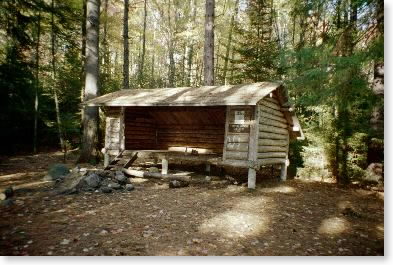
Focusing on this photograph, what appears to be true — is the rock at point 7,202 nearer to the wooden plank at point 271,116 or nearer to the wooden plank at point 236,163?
the wooden plank at point 236,163

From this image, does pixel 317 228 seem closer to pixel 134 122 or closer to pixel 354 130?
pixel 354 130

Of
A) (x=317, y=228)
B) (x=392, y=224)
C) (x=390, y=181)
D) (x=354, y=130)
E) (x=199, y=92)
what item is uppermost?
(x=199, y=92)

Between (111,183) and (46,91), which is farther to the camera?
(46,91)

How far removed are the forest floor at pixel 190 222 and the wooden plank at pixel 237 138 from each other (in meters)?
1.62

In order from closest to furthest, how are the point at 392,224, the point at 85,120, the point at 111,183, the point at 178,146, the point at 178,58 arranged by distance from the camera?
the point at 392,224
the point at 111,183
the point at 85,120
the point at 178,146
the point at 178,58

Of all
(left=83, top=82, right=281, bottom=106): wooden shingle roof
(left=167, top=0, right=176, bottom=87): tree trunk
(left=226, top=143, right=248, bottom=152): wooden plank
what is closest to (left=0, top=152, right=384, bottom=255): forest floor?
(left=226, top=143, right=248, bottom=152): wooden plank

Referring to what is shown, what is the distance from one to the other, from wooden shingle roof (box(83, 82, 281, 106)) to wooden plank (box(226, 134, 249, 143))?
137cm

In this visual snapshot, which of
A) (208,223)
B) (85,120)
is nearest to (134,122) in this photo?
(85,120)

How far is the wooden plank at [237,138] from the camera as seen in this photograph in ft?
32.0

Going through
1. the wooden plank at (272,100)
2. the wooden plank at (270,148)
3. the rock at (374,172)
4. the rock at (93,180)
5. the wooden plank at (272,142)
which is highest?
the wooden plank at (272,100)

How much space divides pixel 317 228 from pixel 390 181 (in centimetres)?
170

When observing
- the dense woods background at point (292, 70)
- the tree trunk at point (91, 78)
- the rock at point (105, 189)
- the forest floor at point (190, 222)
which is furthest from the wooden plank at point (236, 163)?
the tree trunk at point (91, 78)

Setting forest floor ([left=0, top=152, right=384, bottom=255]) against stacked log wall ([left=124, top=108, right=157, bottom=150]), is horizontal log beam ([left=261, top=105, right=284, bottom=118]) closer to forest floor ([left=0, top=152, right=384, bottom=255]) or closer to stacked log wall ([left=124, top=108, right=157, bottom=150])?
forest floor ([left=0, top=152, right=384, bottom=255])

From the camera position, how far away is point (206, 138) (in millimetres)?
14031
